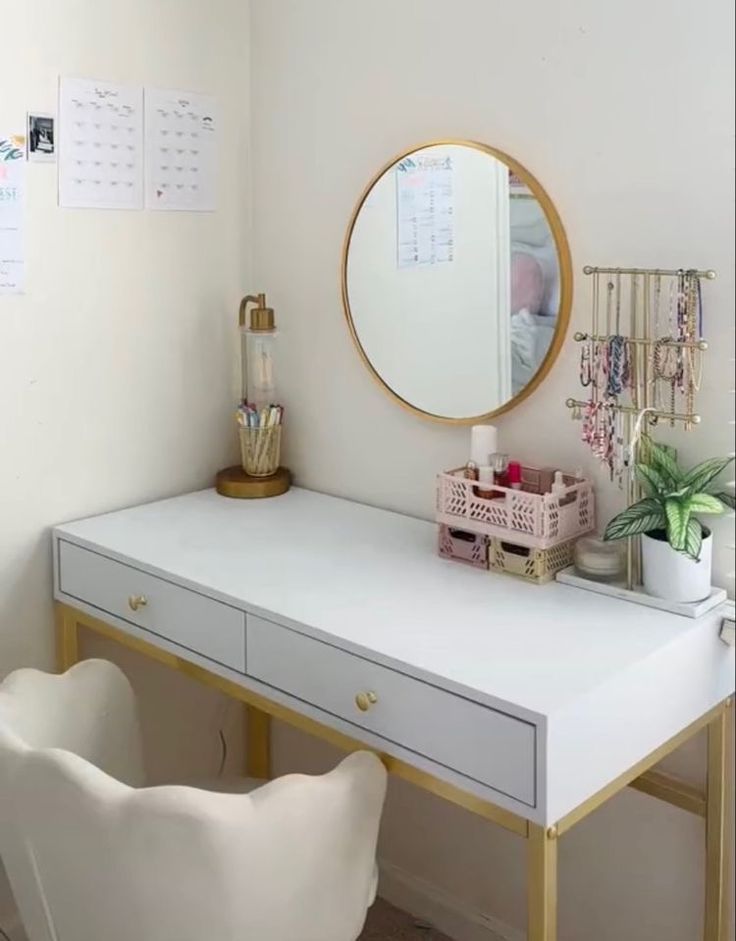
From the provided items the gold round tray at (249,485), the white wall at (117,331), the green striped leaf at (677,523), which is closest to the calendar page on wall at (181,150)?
the white wall at (117,331)

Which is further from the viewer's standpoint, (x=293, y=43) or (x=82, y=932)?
(x=293, y=43)

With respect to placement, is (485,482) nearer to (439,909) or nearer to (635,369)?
(635,369)

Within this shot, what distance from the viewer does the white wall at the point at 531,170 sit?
1598mm

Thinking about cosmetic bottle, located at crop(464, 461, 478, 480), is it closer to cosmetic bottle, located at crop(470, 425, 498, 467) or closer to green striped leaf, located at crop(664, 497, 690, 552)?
cosmetic bottle, located at crop(470, 425, 498, 467)

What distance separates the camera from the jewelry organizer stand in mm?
1603

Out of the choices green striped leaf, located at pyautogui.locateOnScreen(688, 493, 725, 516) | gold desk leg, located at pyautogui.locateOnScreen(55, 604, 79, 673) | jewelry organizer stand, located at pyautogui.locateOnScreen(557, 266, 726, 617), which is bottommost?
gold desk leg, located at pyautogui.locateOnScreen(55, 604, 79, 673)

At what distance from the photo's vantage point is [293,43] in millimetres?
2162

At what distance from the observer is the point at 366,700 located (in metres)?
1.48

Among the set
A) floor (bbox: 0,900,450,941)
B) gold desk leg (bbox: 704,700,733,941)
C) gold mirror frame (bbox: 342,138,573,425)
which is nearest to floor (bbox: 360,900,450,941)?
floor (bbox: 0,900,450,941)

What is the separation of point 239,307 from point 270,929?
4.38 feet

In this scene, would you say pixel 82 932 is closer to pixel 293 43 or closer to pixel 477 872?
pixel 477 872

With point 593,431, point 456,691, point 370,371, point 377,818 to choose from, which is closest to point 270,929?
point 377,818

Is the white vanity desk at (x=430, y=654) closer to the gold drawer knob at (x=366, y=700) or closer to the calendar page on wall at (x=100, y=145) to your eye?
the gold drawer knob at (x=366, y=700)

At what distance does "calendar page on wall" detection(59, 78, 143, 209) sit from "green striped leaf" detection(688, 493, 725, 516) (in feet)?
3.97
